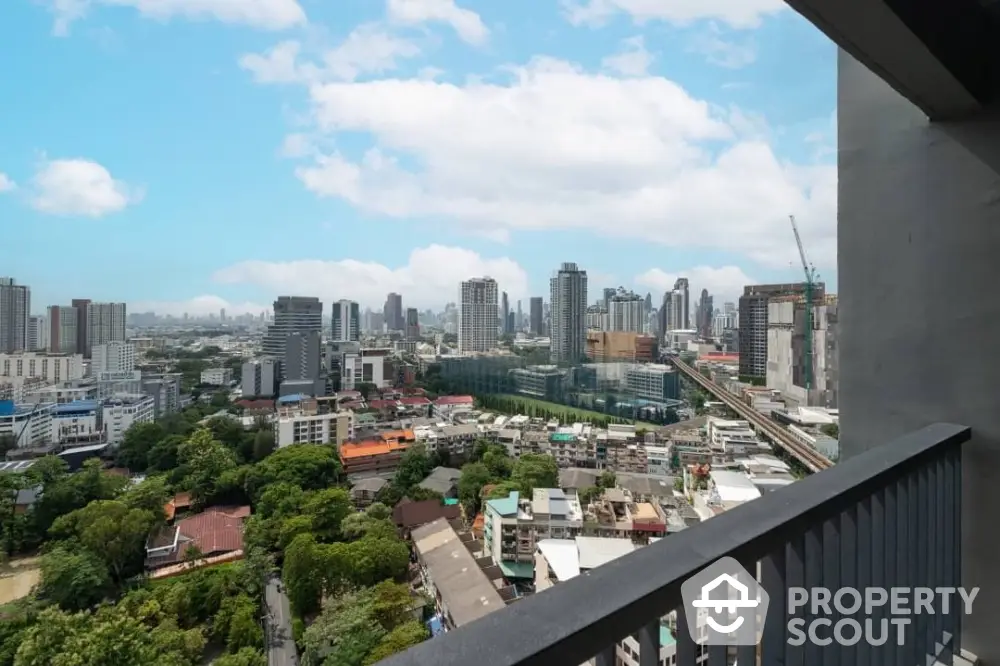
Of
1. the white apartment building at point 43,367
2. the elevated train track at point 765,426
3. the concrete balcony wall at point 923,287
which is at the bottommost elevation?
the elevated train track at point 765,426

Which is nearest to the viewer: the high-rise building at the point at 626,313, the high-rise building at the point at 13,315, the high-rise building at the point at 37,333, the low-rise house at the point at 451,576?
the low-rise house at the point at 451,576

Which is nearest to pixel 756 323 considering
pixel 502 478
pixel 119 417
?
pixel 502 478

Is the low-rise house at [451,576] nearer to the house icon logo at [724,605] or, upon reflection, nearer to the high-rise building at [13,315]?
the house icon logo at [724,605]

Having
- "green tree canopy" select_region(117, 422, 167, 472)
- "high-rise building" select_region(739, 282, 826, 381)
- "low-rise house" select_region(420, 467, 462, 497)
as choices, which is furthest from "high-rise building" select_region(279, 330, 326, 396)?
"high-rise building" select_region(739, 282, 826, 381)

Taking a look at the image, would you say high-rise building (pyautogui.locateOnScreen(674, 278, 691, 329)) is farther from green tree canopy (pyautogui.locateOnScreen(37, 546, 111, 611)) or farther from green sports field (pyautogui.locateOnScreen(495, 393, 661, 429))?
green tree canopy (pyautogui.locateOnScreen(37, 546, 111, 611))

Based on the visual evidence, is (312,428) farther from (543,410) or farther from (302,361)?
(302,361)

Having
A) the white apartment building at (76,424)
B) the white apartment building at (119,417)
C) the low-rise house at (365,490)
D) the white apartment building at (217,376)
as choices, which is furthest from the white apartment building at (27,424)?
the low-rise house at (365,490)

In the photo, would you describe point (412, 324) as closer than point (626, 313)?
No

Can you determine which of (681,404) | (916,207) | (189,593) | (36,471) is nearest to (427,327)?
(681,404)
